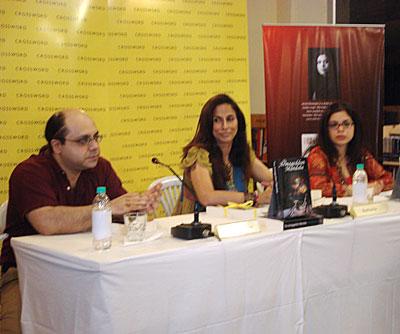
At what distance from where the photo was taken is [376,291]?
2.40 metres

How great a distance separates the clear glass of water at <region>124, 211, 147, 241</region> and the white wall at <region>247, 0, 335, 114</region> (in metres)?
3.58

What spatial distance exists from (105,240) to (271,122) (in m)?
2.45

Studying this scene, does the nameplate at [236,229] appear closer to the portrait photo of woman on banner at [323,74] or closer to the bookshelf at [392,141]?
the portrait photo of woman on banner at [323,74]

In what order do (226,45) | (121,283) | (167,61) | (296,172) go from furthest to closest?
1. (226,45)
2. (167,61)
3. (296,172)
4. (121,283)

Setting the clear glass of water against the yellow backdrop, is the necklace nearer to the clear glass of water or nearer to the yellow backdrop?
the yellow backdrop

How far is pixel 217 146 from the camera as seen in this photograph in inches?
128

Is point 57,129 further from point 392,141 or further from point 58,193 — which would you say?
point 392,141

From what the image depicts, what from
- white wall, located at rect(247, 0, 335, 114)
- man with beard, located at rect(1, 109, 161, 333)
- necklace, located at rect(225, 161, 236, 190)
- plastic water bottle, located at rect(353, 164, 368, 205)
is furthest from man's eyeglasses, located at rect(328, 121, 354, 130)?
white wall, located at rect(247, 0, 335, 114)

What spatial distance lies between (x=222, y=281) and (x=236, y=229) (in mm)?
183

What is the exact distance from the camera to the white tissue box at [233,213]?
2.28m

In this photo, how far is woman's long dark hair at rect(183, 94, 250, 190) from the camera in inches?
125

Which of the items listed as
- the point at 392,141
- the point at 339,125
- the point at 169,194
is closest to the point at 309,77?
the point at 339,125

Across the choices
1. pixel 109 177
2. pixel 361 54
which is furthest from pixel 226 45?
pixel 109 177

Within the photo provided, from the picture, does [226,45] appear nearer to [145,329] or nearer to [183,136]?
[183,136]
